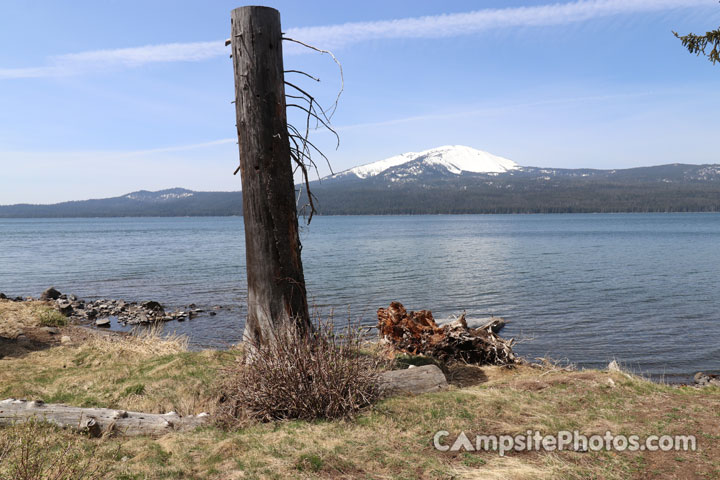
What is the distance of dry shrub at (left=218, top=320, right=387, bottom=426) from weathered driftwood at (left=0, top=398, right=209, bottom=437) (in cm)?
67

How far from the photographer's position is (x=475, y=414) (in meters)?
6.17

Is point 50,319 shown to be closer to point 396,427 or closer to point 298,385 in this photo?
point 298,385

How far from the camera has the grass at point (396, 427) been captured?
15.6 feet

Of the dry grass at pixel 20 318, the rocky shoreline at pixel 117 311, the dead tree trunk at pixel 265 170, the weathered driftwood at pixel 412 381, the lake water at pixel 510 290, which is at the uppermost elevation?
the dead tree trunk at pixel 265 170

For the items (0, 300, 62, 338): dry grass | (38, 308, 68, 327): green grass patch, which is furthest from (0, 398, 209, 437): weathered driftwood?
(38, 308, 68, 327): green grass patch

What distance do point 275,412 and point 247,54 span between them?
519 cm

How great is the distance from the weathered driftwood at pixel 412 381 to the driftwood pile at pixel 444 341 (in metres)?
3.42

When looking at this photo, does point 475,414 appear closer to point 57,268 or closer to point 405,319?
point 405,319

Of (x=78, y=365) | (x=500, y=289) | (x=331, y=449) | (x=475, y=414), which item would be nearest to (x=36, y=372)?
(x=78, y=365)

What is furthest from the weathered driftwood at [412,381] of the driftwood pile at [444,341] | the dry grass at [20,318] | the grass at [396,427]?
the dry grass at [20,318]

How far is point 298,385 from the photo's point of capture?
20.7 ft

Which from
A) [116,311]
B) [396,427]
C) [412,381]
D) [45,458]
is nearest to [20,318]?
[116,311]

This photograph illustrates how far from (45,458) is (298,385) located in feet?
9.74

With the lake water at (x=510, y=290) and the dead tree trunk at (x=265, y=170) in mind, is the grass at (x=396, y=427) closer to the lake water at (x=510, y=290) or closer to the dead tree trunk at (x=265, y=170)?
the dead tree trunk at (x=265, y=170)
